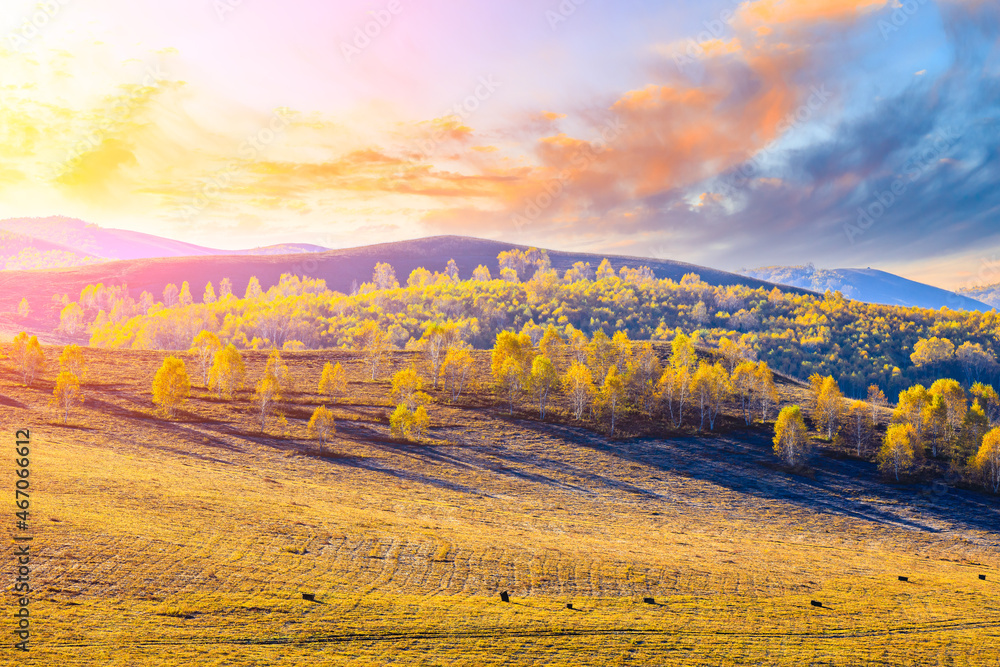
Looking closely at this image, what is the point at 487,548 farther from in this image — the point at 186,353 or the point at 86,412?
the point at 186,353

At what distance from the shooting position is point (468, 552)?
51.3m

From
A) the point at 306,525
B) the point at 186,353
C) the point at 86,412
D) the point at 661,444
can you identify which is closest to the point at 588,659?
the point at 306,525

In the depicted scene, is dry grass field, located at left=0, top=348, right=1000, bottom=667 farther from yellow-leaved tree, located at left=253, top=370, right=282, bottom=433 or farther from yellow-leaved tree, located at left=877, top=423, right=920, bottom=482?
yellow-leaved tree, located at left=877, top=423, right=920, bottom=482

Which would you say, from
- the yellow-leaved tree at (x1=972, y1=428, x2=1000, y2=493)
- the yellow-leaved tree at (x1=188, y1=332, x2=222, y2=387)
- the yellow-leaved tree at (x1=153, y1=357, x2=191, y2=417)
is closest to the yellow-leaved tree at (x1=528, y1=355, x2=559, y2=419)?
the yellow-leaved tree at (x1=153, y1=357, x2=191, y2=417)

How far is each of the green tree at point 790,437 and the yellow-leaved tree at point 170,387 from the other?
120 m

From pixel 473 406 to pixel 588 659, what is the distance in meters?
89.1

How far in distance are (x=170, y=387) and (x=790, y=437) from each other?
405ft

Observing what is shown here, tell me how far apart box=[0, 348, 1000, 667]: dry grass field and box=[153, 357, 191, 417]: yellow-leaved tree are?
10.8ft

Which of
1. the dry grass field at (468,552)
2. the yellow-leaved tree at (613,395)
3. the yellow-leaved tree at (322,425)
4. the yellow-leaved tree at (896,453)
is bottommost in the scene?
the dry grass field at (468,552)

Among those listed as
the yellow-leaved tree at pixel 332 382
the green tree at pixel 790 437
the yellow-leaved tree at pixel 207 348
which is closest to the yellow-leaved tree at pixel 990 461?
the green tree at pixel 790 437

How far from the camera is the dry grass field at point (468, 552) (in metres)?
35.1

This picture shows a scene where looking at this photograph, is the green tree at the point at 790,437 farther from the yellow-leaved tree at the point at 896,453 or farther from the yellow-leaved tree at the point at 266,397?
the yellow-leaved tree at the point at 266,397

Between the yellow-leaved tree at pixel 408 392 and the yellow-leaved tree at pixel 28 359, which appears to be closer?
the yellow-leaved tree at pixel 28 359

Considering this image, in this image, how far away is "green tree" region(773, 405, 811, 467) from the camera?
10202cm
